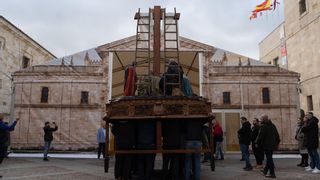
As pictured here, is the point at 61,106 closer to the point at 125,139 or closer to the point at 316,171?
the point at 125,139

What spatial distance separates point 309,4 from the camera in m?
22.7

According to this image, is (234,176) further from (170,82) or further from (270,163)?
(170,82)

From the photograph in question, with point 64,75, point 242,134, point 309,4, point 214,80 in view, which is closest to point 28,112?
point 64,75

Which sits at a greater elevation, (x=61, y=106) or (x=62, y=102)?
(x=62, y=102)

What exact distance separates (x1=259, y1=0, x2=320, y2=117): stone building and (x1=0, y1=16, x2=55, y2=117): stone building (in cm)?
2113

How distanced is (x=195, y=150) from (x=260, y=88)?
13.2 metres

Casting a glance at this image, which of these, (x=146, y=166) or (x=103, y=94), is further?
(x=103, y=94)

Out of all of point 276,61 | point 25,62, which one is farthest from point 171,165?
point 276,61

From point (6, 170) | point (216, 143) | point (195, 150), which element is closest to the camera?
point (195, 150)

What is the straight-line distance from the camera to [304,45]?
23.7 meters

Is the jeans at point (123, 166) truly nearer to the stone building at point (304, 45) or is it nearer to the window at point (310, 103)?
the stone building at point (304, 45)

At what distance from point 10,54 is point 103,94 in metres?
9.36

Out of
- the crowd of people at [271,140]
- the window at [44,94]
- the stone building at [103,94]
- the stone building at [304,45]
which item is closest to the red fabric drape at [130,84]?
the crowd of people at [271,140]

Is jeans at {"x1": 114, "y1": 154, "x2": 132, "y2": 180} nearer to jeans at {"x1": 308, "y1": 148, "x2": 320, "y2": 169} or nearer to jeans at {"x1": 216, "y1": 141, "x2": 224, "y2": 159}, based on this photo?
jeans at {"x1": 308, "y1": 148, "x2": 320, "y2": 169}
